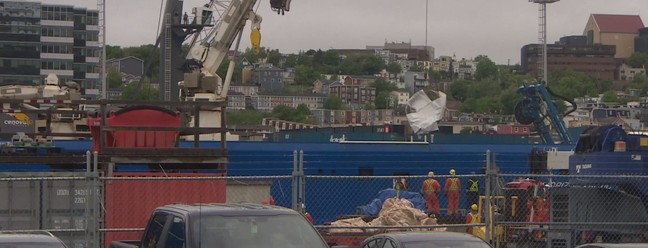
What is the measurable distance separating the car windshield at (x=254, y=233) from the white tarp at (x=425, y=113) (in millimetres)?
33075

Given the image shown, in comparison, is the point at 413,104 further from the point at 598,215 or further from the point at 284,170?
the point at 598,215

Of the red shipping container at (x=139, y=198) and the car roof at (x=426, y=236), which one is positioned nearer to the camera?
the car roof at (x=426, y=236)

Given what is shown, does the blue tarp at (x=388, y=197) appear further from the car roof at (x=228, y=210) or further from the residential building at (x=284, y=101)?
the residential building at (x=284, y=101)

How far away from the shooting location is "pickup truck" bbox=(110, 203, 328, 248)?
499 inches

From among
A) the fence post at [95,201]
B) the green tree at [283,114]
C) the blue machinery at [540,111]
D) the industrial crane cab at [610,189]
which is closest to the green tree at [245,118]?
the green tree at [283,114]

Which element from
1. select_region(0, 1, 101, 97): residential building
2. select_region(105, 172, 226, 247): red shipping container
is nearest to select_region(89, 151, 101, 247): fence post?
select_region(105, 172, 226, 247): red shipping container

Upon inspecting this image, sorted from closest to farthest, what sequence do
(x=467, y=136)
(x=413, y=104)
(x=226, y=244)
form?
(x=226, y=244) < (x=413, y=104) < (x=467, y=136)

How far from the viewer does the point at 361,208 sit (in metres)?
24.9

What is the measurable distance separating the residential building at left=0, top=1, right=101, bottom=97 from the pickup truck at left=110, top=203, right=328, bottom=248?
97.9 m

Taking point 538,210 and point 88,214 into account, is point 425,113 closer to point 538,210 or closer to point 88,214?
point 538,210

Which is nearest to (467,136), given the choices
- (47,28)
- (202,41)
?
(202,41)

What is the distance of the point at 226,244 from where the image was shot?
12688mm

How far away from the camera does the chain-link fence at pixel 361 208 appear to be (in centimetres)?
1744

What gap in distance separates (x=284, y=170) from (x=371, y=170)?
358 centimetres
